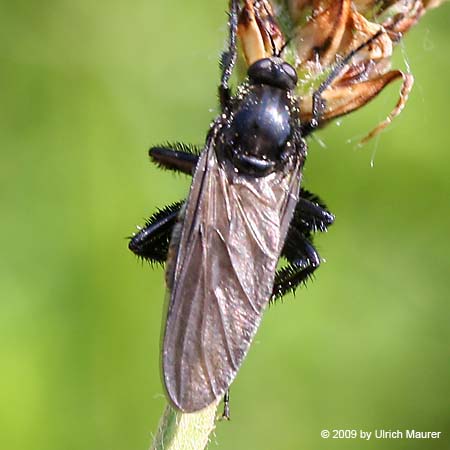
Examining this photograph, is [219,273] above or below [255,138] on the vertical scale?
below

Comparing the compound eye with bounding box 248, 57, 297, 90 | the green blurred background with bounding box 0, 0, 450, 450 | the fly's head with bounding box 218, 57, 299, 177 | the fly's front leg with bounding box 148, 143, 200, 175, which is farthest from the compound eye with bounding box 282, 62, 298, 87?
the green blurred background with bounding box 0, 0, 450, 450

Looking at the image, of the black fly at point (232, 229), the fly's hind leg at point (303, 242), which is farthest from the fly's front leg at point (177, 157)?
the fly's hind leg at point (303, 242)

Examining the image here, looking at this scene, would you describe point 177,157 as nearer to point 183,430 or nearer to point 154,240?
point 154,240

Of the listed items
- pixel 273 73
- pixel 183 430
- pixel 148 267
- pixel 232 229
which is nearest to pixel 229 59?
pixel 273 73

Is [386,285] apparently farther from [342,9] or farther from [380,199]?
[342,9]

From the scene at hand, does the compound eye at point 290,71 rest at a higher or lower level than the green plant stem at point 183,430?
higher

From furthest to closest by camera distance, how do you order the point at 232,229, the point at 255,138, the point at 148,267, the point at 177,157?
1. the point at 148,267
2. the point at 177,157
3. the point at 255,138
4. the point at 232,229

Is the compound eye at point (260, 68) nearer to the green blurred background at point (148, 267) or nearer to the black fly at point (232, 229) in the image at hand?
the black fly at point (232, 229)

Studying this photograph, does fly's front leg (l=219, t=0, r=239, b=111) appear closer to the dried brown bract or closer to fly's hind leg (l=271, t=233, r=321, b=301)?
the dried brown bract
